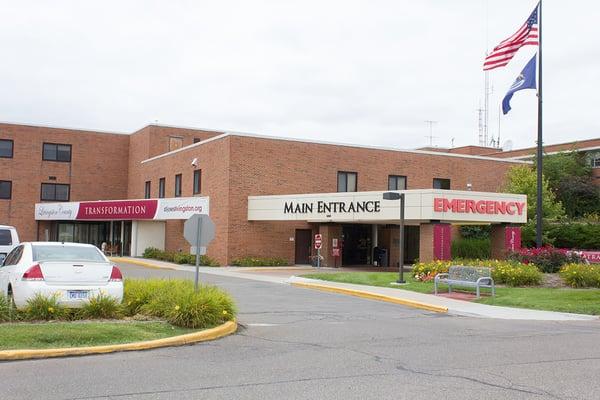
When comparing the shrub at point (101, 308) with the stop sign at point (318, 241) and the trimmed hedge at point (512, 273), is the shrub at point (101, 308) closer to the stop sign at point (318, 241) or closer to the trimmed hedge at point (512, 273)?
the trimmed hedge at point (512, 273)

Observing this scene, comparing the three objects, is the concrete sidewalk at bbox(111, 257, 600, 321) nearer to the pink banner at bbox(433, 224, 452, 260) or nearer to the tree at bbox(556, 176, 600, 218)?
the pink banner at bbox(433, 224, 452, 260)

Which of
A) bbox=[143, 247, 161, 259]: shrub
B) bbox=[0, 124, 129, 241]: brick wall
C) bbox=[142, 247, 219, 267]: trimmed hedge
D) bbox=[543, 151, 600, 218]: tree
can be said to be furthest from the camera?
bbox=[543, 151, 600, 218]: tree

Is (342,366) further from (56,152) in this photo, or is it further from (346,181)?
(56,152)

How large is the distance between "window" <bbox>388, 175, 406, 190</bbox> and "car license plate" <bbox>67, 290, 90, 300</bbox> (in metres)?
30.8

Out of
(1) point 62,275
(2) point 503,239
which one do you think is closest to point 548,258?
(2) point 503,239

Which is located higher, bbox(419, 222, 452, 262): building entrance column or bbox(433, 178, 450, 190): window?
bbox(433, 178, 450, 190): window

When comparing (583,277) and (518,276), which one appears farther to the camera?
(518,276)

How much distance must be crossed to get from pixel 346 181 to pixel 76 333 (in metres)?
30.8

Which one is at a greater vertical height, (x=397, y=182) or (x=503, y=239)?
(x=397, y=182)

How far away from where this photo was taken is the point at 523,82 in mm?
26984

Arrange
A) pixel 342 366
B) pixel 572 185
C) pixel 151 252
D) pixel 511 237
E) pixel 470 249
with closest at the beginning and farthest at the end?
pixel 342 366, pixel 511 237, pixel 470 249, pixel 151 252, pixel 572 185

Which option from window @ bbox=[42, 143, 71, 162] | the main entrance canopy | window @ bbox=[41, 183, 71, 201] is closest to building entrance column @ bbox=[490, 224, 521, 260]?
the main entrance canopy

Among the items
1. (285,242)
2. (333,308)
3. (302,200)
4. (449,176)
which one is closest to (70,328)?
(333,308)

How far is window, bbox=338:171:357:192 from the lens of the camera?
4013cm
